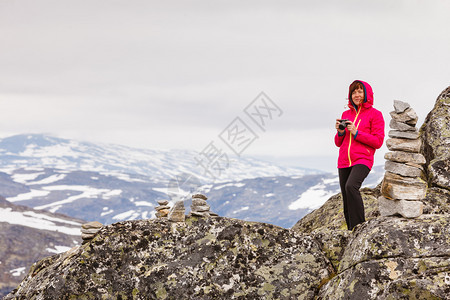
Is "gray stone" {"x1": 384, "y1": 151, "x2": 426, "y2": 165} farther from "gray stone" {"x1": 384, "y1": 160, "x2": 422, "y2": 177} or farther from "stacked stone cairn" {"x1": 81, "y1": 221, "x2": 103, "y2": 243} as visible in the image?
"stacked stone cairn" {"x1": 81, "y1": 221, "x2": 103, "y2": 243}

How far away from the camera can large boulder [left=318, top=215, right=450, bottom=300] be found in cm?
866

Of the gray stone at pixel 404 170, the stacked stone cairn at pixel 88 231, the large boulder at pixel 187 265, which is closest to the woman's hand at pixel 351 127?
the gray stone at pixel 404 170

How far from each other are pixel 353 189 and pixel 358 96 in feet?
9.30

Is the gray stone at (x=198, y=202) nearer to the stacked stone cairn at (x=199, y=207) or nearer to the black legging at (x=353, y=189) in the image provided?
the stacked stone cairn at (x=199, y=207)

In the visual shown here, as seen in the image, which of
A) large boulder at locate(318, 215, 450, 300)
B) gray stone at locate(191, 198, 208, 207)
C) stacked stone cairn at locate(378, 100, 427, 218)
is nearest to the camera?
large boulder at locate(318, 215, 450, 300)

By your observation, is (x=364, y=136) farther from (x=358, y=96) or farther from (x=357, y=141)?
(x=358, y=96)

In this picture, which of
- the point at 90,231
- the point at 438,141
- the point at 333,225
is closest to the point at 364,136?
the point at 333,225

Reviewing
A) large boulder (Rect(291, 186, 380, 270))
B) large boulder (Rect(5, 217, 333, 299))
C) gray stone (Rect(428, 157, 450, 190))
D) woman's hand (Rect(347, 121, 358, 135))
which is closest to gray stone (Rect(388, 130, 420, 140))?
woman's hand (Rect(347, 121, 358, 135))

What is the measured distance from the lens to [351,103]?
524 inches

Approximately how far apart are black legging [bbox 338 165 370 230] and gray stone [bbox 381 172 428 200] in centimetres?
132

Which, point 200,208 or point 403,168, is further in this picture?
point 200,208

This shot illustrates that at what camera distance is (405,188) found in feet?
36.5

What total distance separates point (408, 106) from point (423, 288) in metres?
4.76

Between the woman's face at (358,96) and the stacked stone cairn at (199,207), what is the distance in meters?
5.49
